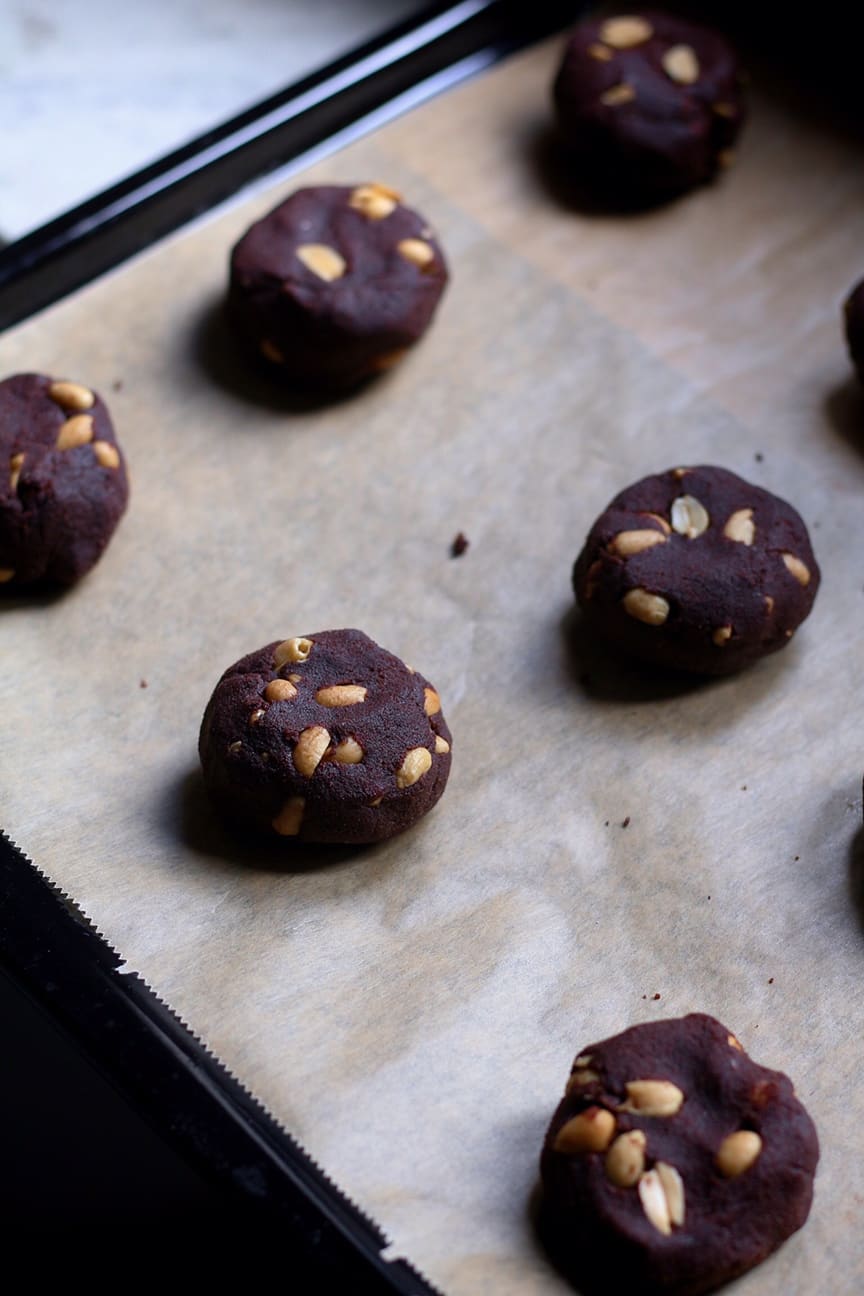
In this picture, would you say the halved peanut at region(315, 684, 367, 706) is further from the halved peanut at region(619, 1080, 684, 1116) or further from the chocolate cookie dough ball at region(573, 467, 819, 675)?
the halved peanut at region(619, 1080, 684, 1116)

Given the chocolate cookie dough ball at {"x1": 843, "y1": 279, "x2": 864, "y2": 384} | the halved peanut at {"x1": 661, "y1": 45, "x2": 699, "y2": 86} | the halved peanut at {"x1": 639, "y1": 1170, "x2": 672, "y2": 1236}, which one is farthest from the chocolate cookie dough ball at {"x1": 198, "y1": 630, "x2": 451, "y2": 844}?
the halved peanut at {"x1": 661, "y1": 45, "x2": 699, "y2": 86}

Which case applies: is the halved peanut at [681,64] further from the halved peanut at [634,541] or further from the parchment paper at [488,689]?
the halved peanut at [634,541]

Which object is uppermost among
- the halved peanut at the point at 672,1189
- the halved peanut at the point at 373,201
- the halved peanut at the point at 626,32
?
the halved peanut at the point at 626,32

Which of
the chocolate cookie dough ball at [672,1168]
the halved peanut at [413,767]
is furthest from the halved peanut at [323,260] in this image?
the chocolate cookie dough ball at [672,1168]

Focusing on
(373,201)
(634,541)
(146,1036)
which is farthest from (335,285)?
(146,1036)

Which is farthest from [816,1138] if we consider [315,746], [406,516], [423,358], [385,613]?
[423,358]
